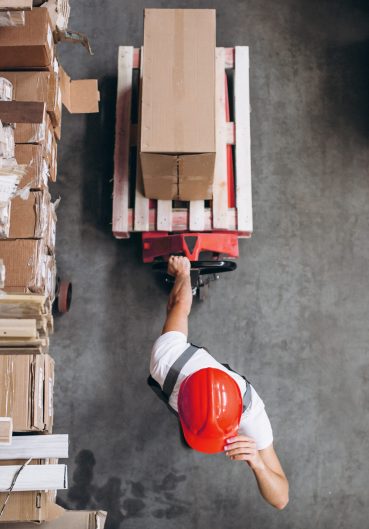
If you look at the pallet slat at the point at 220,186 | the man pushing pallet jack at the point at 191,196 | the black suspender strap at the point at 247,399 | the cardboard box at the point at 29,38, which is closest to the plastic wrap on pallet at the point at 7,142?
the cardboard box at the point at 29,38

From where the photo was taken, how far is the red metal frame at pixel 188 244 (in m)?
3.66

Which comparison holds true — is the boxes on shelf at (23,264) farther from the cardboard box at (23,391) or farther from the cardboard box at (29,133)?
the cardboard box at (29,133)

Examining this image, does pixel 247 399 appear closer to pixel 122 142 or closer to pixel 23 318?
pixel 23 318

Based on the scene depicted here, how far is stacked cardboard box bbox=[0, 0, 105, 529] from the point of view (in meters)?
2.93

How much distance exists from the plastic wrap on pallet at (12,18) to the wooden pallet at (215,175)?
1126mm

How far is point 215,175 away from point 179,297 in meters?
1.00

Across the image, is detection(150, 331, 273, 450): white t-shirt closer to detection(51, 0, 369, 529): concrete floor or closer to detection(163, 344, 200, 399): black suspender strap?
detection(163, 344, 200, 399): black suspender strap

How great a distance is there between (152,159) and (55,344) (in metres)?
1.65

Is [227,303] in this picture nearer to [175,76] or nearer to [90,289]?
[90,289]

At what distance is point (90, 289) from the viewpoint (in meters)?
4.13

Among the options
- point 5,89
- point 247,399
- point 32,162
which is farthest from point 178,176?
point 247,399

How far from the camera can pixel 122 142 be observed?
401 cm

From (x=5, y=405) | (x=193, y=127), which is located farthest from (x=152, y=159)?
(x=5, y=405)

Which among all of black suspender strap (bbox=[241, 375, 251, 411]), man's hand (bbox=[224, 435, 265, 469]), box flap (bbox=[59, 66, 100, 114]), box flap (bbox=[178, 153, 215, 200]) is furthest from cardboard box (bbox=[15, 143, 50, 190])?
man's hand (bbox=[224, 435, 265, 469])
